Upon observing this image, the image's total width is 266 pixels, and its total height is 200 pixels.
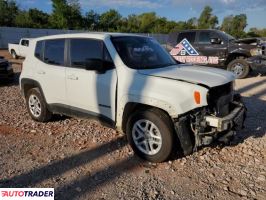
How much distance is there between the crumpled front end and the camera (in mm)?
4586

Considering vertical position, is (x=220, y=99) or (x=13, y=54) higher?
(x=220, y=99)

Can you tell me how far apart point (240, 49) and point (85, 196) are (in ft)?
33.8

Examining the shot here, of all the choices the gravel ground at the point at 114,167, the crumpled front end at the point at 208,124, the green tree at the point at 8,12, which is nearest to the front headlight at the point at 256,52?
the gravel ground at the point at 114,167

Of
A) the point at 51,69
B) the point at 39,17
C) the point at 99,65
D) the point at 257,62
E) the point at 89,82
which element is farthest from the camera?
the point at 39,17

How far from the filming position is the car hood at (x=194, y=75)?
4.74 meters

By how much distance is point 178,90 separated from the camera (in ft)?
15.1

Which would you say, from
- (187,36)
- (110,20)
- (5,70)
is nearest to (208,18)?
(110,20)

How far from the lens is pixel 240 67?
12688mm

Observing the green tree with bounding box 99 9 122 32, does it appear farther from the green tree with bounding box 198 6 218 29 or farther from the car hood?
the car hood

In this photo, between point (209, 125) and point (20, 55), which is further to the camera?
point (20, 55)

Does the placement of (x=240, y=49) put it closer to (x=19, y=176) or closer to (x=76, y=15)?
(x=19, y=176)

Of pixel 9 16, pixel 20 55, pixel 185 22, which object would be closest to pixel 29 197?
pixel 20 55

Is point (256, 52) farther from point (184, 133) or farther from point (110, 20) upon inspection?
point (110, 20)

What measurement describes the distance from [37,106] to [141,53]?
106 inches
